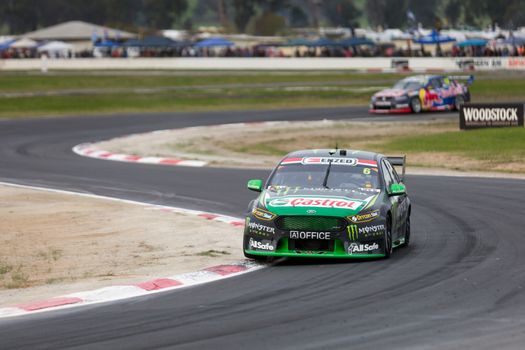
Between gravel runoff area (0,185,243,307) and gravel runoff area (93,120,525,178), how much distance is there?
930 cm

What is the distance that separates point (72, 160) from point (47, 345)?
69.5ft

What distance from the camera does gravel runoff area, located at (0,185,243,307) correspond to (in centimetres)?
1241

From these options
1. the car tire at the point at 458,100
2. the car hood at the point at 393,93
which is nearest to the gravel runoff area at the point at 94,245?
the car hood at the point at 393,93

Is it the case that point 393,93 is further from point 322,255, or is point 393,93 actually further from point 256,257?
point 322,255

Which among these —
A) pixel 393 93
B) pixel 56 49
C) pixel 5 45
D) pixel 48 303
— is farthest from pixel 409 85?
pixel 5 45

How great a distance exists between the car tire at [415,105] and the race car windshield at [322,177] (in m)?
31.9

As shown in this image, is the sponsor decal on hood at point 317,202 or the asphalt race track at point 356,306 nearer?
the asphalt race track at point 356,306

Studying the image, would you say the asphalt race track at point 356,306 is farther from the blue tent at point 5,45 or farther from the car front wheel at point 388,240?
the blue tent at point 5,45

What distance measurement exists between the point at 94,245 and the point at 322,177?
3290mm

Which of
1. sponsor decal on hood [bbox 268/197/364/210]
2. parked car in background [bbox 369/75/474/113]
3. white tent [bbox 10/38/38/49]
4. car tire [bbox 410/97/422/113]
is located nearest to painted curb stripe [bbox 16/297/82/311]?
sponsor decal on hood [bbox 268/197/364/210]

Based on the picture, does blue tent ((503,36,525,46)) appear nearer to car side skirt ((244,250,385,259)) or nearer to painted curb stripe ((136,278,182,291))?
car side skirt ((244,250,385,259))

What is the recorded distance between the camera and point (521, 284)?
1140 cm

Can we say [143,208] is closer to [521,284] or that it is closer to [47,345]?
[521,284]

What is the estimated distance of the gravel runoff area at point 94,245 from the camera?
40.7 feet
